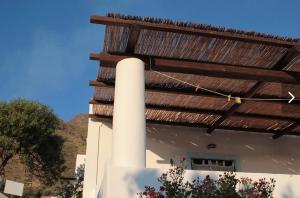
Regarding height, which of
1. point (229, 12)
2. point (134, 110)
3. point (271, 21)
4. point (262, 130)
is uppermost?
point (229, 12)

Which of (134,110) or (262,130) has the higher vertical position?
(262,130)

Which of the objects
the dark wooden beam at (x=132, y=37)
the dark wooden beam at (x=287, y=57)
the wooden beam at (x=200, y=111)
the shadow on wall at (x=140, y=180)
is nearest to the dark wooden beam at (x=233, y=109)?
the wooden beam at (x=200, y=111)

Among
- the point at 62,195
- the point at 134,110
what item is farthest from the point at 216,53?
the point at 62,195

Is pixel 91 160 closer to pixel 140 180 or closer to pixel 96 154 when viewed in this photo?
pixel 96 154

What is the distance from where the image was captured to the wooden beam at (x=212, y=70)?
7.09 m

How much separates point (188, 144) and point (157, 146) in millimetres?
912

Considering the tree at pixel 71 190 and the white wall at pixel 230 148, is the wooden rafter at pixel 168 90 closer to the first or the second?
the white wall at pixel 230 148

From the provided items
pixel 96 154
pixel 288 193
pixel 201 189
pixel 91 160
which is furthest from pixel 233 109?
pixel 201 189

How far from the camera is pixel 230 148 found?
11352 millimetres

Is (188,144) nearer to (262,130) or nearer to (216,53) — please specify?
(262,130)

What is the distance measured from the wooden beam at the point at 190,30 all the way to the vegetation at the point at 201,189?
7.48 feet

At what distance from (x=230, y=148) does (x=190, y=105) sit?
2351 mm

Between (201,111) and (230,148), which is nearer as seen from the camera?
(201,111)

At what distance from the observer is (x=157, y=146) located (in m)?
10.9
